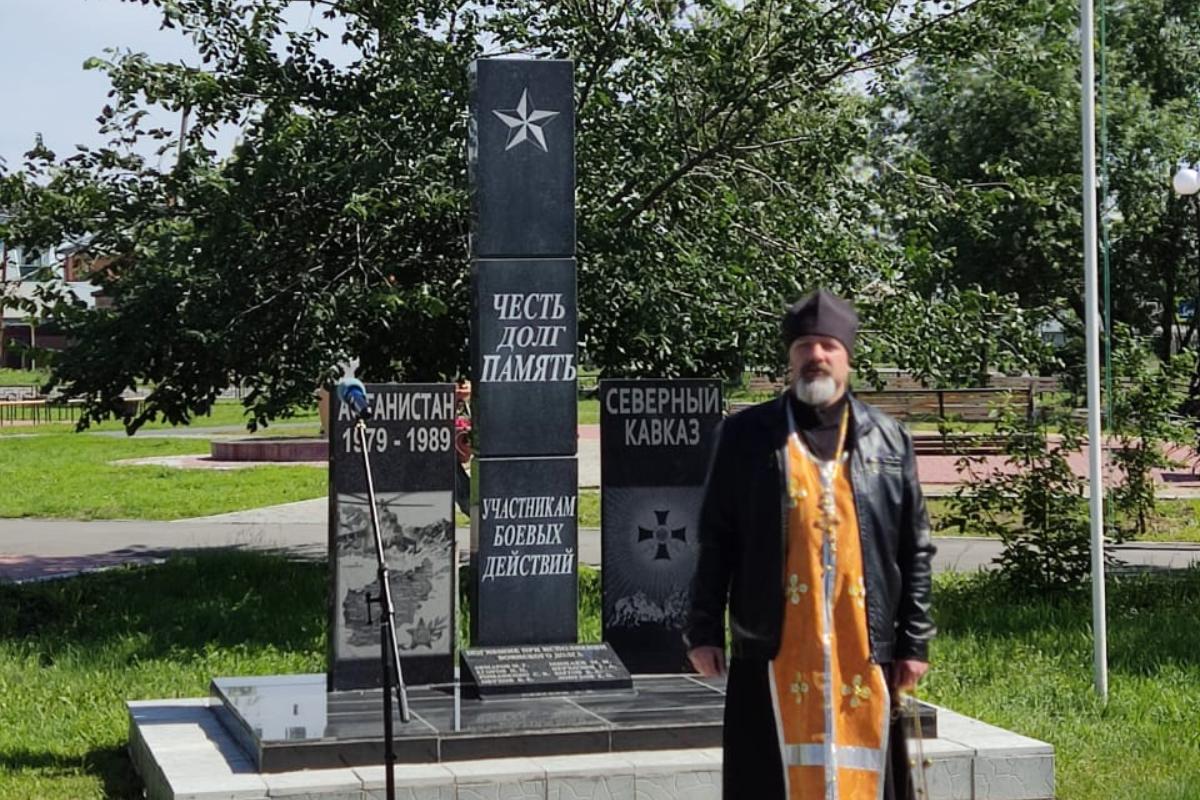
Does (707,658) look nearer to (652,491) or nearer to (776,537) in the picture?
(776,537)

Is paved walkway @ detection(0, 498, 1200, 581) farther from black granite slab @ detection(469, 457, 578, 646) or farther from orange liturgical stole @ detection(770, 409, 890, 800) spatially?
orange liturgical stole @ detection(770, 409, 890, 800)

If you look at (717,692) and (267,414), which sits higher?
(267,414)

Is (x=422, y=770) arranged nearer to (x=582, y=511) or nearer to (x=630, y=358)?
(x=630, y=358)

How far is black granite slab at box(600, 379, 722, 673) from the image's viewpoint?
935 cm

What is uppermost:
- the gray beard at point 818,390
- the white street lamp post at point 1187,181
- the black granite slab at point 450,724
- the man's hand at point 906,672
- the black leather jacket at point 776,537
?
the white street lamp post at point 1187,181

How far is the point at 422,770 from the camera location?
6.95 m

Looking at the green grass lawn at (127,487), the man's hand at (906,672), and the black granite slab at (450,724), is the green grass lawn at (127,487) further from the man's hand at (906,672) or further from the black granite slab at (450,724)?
the man's hand at (906,672)

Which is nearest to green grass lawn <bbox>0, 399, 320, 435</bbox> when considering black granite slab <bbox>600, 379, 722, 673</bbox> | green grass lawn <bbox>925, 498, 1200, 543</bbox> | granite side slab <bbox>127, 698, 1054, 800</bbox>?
green grass lawn <bbox>925, 498, 1200, 543</bbox>

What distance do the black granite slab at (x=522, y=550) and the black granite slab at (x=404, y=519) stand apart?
0.15 m

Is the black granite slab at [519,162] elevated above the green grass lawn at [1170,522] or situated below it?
above

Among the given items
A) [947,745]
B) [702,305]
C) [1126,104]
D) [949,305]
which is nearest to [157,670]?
[702,305]

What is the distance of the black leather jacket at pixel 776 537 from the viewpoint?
495cm

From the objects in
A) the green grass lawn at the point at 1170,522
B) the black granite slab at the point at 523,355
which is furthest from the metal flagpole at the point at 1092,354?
the green grass lawn at the point at 1170,522

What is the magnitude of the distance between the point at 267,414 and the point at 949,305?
4.72 meters
